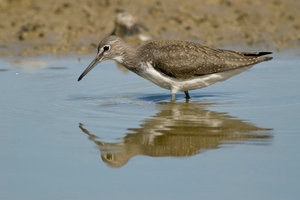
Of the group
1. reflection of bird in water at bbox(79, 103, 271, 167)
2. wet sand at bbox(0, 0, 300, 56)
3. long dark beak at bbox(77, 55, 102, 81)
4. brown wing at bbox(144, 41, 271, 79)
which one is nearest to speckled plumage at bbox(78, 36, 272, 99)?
brown wing at bbox(144, 41, 271, 79)

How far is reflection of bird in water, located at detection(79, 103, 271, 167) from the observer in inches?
320

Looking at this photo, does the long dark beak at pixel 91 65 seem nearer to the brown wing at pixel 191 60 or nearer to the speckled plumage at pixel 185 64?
the speckled plumage at pixel 185 64

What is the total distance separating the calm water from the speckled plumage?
0.31 m

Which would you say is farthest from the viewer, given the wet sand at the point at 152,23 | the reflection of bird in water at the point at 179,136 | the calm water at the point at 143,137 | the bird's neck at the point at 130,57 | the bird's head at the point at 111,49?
the wet sand at the point at 152,23

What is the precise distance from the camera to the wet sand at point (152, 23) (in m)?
14.8

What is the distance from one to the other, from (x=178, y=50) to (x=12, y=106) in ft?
8.44

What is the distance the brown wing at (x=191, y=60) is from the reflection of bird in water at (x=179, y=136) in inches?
40.8

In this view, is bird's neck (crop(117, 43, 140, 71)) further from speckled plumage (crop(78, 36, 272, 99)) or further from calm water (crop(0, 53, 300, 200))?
calm water (crop(0, 53, 300, 200))

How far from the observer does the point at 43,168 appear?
756cm

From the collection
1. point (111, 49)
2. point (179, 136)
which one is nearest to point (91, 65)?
point (111, 49)

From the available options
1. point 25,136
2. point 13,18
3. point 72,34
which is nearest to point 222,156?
point 25,136

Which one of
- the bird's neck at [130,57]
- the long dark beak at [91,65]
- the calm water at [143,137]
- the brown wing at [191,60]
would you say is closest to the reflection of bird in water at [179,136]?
the calm water at [143,137]

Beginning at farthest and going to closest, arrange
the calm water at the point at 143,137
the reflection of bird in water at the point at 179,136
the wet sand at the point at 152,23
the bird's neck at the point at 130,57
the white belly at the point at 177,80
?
1. the wet sand at the point at 152,23
2. the bird's neck at the point at 130,57
3. the white belly at the point at 177,80
4. the reflection of bird in water at the point at 179,136
5. the calm water at the point at 143,137

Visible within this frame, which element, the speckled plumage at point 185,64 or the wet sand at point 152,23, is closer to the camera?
the speckled plumage at point 185,64
